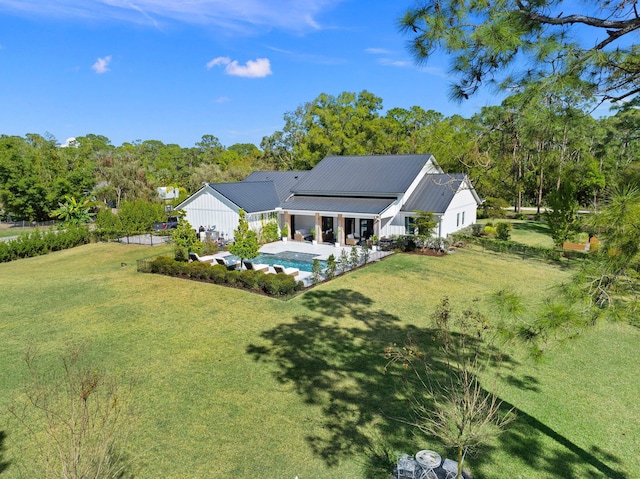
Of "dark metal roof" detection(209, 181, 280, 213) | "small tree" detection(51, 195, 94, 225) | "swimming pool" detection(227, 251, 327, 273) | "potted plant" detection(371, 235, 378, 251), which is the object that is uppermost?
"dark metal roof" detection(209, 181, 280, 213)

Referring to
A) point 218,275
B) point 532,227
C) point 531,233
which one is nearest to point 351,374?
point 218,275

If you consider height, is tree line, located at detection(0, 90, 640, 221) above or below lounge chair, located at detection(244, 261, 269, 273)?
above

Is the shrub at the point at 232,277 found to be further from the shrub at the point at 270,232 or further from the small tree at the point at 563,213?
the small tree at the point at 563,213

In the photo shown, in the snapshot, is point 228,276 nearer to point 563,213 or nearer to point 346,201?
point 346,201

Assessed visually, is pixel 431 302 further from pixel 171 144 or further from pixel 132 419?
pixel 171 144

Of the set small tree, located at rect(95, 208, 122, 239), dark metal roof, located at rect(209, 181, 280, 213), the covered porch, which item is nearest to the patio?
the covered porch

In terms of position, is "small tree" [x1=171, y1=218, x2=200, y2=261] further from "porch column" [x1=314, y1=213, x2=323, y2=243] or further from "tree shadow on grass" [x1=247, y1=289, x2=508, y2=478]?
"porch column" [x1=314, y1=213, x2=323, y2=243]

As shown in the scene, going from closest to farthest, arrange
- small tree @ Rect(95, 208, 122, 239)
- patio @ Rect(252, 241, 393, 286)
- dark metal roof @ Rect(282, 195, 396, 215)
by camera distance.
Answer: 1. patio @ Rect(252, 241, 393, 286)
2. dark metal roof @ Rect(282, 195, 396, 215)
3. small tree @ Rect(95, 208, 122, 239)

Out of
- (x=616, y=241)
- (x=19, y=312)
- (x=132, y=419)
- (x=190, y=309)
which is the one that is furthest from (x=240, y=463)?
(x=19, y=312)
